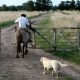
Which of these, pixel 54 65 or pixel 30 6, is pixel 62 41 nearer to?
pixel 54 65

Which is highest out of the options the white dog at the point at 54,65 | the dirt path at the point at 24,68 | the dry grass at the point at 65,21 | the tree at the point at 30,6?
the white dog at the point at 54,65

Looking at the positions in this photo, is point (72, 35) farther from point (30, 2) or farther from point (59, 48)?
point (30, 2)

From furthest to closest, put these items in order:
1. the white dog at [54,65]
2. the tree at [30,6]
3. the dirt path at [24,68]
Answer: the tree at [30,6] → the dirt path at [24,68] → the white dog at [54,65]

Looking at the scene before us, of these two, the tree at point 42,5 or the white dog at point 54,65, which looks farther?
the tree at point 42,5

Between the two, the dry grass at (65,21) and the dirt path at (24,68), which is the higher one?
the dry grass at (65,21)

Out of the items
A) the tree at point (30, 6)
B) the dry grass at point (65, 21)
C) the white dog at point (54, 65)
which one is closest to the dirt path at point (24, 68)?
the white dog at point (54, 65)

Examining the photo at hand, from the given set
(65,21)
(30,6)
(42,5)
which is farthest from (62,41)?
(42,5)

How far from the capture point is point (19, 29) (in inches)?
730

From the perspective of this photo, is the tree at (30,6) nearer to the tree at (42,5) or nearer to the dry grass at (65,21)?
the tree at (42,5)

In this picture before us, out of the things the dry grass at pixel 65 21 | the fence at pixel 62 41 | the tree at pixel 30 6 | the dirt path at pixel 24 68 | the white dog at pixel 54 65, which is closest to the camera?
the white dog at pixel 54 65

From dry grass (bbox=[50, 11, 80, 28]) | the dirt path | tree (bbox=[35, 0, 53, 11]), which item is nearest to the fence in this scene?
the dirt path

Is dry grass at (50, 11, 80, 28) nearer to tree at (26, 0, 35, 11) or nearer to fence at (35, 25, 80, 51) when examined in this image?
fence at (35, 25, 80, 51)

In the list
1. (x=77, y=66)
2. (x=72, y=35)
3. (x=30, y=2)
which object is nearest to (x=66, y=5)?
(x=30, y=2)

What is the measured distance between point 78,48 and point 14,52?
325cm
